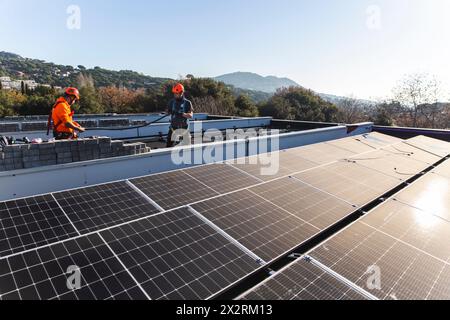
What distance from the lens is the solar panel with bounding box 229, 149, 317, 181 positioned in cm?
749

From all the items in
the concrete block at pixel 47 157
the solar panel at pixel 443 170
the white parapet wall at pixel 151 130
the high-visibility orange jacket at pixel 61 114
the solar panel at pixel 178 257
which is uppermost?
the high-visibility orange jacket at pixel 61 114

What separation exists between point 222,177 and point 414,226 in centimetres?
412

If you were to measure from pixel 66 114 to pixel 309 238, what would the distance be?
6196 millimetres

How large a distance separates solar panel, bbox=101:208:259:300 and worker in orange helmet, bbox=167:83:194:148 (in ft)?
16.9

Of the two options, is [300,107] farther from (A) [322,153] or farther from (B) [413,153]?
(A) [322,153]

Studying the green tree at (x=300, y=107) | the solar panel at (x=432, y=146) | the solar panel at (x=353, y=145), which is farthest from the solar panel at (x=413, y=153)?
the green tree at (x=300, y=107)

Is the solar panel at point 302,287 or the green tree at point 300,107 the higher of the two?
the green tree at point 300,107

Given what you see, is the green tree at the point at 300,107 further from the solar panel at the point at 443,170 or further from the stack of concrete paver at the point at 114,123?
the solar panel at the point at 443,170

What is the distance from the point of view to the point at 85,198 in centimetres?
527

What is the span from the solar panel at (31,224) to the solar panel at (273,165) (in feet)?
14.8

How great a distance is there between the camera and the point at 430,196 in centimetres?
658

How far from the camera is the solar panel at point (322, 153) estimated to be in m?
9.56
